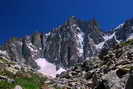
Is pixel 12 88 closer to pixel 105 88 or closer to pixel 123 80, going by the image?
pixel 105 88

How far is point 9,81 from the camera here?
1435 centimetres

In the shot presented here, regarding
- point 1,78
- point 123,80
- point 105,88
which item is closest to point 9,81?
point 1,78

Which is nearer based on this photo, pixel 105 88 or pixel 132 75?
pixel 132 75

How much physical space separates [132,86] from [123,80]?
1962 millimetres

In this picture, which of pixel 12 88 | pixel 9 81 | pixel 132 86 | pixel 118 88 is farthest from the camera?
pixel 9 81

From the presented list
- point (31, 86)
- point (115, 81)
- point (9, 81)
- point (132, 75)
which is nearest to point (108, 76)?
point (115, 81)

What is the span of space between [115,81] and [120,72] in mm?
1281

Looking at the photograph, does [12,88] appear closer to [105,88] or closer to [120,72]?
[105,88]

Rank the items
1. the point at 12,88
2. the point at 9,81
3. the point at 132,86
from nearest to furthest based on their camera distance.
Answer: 1. the point at 132,86
2. the point at 12,88
3. the point at 9,81

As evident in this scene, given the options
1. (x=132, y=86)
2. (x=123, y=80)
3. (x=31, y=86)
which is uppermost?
(x=31, y=86)

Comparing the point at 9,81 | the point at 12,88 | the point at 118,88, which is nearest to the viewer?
the point at 118,88

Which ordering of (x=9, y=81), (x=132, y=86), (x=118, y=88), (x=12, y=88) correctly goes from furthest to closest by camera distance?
(x=9, y=81)
(x=12, y=88)
(x=118, y=88)
(x=132, y=86)

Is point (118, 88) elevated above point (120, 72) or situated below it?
below

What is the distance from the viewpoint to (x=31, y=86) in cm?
1477
